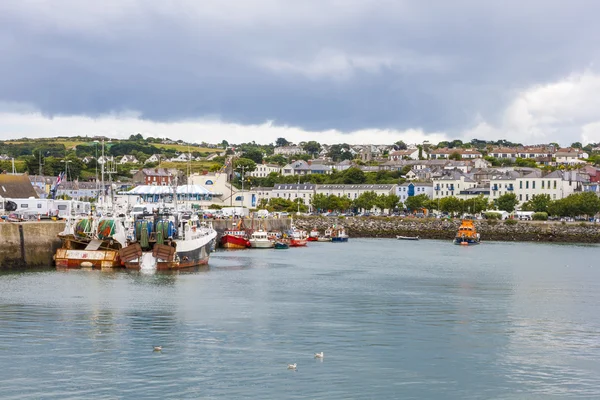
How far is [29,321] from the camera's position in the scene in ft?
112

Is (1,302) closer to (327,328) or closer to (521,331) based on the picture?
(327,328)

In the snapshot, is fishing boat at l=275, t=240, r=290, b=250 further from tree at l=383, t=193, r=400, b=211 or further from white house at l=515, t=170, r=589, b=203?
white house at l=515, t=170, r=589, b=203

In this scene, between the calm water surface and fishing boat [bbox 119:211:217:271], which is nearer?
the calm water surface

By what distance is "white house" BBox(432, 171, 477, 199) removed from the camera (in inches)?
6186

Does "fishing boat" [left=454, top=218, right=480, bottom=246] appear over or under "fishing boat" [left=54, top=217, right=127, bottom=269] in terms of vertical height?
under

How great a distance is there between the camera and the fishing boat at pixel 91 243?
55.1m

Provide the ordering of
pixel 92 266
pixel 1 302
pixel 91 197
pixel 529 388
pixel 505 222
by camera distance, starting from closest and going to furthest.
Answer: pixel 529 388 → pixel 1 302 → pixel 92 266 → pixel 505 222 → pixel 91 197

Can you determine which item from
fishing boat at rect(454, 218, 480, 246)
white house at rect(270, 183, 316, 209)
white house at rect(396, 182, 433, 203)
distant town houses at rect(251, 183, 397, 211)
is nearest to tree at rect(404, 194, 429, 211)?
white house at rect(396, 182, 433, 203)

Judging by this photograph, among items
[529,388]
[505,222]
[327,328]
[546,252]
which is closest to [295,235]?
[546,252]

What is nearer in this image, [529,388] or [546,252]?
[529,388]

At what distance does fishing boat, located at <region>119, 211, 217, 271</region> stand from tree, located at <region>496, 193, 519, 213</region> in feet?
296

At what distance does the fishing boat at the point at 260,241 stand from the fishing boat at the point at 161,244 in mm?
29781

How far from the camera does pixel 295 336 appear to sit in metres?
32.3

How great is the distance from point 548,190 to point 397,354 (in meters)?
120
